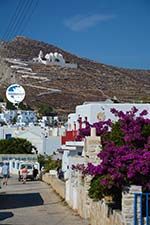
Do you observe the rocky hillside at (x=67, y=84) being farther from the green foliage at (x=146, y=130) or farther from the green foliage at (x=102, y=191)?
the green foliage at (x=146, y=130)

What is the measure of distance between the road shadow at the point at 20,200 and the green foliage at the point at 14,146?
3514cm

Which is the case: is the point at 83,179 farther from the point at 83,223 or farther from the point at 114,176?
the point at 114,176

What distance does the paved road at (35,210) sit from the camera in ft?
59.3

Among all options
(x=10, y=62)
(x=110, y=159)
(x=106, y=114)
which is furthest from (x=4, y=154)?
(x=10, y=62)

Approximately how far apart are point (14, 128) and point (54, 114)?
42.5 m

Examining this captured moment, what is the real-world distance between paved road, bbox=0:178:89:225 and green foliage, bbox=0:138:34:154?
3488 centimetres

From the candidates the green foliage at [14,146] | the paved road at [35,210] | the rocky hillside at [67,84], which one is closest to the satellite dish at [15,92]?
the green foliage at [14,146]

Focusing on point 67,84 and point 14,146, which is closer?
point 14,146

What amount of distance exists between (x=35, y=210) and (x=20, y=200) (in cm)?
386

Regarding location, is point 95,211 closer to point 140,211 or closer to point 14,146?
point 140,211

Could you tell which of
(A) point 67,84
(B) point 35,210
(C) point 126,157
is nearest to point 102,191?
(C) point 126,157

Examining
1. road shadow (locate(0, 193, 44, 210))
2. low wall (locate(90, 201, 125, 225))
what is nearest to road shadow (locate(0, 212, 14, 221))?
road shadow (locate(0, 193, 44, 210))

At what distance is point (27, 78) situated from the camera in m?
168

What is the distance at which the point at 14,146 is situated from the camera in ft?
208
